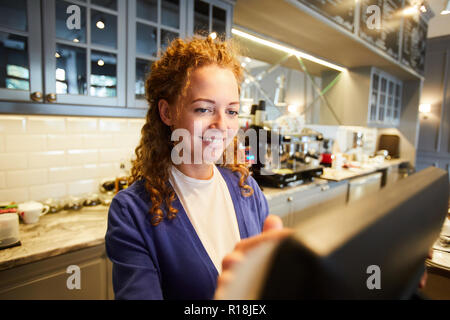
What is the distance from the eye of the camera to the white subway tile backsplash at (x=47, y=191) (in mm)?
1637

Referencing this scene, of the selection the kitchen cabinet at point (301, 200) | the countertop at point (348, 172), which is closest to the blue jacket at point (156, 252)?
the kitchen cabinet at point (301, 200)

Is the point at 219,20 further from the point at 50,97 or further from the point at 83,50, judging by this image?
the point at 50,97

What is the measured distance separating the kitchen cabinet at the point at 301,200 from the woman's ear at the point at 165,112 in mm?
1334

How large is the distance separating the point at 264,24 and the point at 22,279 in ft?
8.20

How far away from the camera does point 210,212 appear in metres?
0.84

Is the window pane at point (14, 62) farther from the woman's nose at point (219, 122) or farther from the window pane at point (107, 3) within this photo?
the woman's nose at point (219, 122)

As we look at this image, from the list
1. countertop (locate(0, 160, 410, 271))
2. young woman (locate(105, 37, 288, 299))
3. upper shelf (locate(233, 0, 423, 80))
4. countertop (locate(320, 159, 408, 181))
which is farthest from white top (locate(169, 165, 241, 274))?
countertop (locate(320, 159, 408, 181))

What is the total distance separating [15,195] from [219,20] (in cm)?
176

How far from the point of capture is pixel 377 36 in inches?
121

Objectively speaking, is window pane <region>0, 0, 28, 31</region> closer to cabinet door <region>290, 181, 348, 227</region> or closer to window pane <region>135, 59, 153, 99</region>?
window pane <region>135, 59, 153, 99</region>

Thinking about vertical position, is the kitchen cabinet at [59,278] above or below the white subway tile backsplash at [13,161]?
below

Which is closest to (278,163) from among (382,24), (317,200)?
(317,200)

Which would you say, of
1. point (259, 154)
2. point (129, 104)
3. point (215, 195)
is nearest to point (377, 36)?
point (259, 154)
